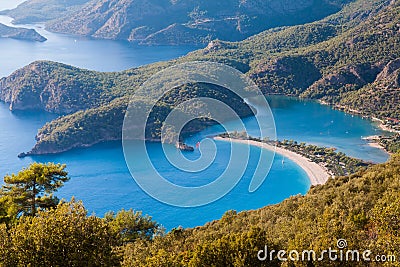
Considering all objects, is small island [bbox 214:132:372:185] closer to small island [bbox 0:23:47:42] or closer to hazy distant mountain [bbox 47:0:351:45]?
hazy distant mountain [bbox 47:0:351:45]

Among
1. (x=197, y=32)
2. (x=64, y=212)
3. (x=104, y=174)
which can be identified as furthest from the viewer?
(x=197, y=32)

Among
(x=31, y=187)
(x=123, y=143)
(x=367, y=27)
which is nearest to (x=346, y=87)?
(x=367, y=27)

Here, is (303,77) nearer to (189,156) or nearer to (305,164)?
(305,164)

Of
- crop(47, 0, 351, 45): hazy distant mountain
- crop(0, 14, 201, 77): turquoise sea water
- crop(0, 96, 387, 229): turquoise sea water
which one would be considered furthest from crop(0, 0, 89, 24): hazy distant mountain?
crop(0, 96, 387, 229): turquoise sea water

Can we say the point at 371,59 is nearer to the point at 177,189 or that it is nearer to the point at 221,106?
the point at 221,106

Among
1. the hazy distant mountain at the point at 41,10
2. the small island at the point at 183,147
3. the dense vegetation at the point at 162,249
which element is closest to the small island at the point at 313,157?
the small island at the point at 183,147
